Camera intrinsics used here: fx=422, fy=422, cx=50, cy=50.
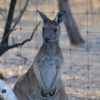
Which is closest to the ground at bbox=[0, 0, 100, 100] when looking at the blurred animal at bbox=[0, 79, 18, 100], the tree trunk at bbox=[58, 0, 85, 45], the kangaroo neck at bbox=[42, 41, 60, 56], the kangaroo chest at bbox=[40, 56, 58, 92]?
the tree trunk at bbox=[58, 0, 85, 45]

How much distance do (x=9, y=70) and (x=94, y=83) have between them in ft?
5.80

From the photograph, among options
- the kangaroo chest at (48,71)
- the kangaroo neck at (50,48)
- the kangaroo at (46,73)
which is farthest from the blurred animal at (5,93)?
the kangaroo neck at (50,48)

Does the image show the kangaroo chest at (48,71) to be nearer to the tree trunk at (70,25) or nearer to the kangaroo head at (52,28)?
the kangaroo head at (52,28)

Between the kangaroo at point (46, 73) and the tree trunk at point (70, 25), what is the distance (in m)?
3.60

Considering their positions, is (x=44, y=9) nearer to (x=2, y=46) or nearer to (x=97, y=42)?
(x=97, y=42)

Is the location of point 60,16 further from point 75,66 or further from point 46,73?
point 75,66

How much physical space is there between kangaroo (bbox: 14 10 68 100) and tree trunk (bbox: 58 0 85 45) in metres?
3.60

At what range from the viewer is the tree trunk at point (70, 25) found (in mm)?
9391

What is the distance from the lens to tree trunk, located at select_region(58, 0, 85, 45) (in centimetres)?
939

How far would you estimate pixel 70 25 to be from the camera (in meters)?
9.93

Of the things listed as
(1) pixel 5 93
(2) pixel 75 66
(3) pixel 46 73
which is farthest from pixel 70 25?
(1) pixel 5 93

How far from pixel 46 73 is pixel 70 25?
4.39 m

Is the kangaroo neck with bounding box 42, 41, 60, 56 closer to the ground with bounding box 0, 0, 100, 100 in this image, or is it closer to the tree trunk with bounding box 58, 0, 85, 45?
the ground with bounding box 0, 0, 100, 100

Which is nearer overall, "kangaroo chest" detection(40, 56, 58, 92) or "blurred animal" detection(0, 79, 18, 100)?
"blurred animal" detection(0, 79, 18, 100)
